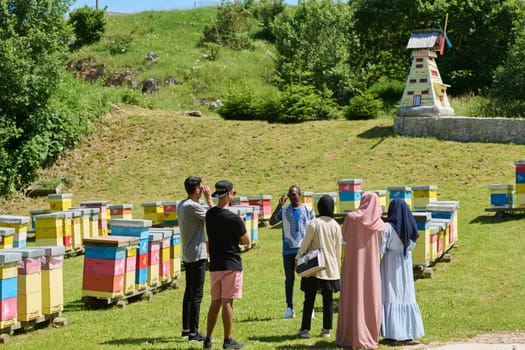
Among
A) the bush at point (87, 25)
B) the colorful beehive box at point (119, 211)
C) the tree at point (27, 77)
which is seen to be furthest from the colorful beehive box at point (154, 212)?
the bush at point (87, 25)

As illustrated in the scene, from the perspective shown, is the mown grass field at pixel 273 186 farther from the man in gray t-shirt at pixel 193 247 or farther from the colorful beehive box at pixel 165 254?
the man in gray t-shirt at pixel 193 247

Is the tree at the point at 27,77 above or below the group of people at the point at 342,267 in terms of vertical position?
above

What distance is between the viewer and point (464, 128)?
2906 centimetres

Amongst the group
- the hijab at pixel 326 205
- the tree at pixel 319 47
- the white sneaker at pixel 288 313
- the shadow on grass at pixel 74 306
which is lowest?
the shadow on grass at pixel 74 306

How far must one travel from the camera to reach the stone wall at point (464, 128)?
1105 inches

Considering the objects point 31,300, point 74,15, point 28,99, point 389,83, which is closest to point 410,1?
point 389,83

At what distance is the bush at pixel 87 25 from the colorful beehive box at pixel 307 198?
42152 millimetres

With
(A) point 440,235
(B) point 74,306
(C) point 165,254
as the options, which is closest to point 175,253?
(C) point 165,254

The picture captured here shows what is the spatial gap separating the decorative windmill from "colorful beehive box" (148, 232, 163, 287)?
19.4 m

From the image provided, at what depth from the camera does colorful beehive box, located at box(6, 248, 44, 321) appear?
9.73m

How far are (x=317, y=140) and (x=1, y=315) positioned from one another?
23.3 meters

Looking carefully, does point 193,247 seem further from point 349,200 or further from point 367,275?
point 349,200

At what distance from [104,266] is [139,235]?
0.98 m

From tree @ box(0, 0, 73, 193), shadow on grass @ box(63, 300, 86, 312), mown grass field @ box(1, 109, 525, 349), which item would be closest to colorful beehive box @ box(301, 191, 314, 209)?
mown grass field @ box(1, 109, 525, 349)
